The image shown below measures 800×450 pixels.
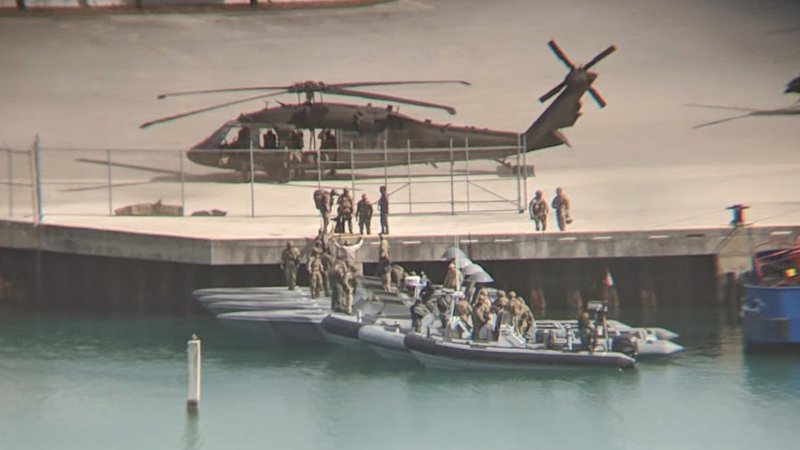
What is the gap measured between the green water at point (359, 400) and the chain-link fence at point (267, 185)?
10.6 metres

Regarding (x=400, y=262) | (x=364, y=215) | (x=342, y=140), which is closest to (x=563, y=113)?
(x=342, y=140)

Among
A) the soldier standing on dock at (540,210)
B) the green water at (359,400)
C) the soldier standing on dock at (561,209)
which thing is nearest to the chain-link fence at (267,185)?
the soldier standing on dock at (540,210)

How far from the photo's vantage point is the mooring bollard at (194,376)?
38.4m

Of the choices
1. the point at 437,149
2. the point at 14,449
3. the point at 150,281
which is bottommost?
the point at 14,449

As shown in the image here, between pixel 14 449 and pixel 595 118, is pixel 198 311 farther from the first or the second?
pixel 595 118

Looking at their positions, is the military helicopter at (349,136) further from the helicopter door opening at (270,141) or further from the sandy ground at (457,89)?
the sandy ground at (457,89)

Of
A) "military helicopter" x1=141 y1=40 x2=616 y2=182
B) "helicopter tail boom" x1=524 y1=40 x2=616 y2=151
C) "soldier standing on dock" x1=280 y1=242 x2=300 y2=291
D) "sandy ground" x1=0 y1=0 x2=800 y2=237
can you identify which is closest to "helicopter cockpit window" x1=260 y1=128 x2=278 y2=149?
"military helicopter" x1=141 y1=40 x2=616 y2=182

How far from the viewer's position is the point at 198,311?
53219 mm

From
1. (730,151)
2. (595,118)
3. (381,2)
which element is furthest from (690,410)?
(381,2)

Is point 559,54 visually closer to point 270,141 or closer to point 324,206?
point 270,141

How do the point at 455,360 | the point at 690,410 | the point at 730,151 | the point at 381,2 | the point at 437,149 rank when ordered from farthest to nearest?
the point at 381,2 → the point at 730,151 → the point at 437,149 → the point at 455,360 → the point at 690,410

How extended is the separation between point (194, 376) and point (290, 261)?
37.5 ft

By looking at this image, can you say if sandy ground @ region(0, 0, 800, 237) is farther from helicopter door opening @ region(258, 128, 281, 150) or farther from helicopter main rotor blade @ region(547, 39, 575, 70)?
helicopter main rotor blade @ region(547, 39, 575, 70)

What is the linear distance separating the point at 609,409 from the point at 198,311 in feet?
54.6
